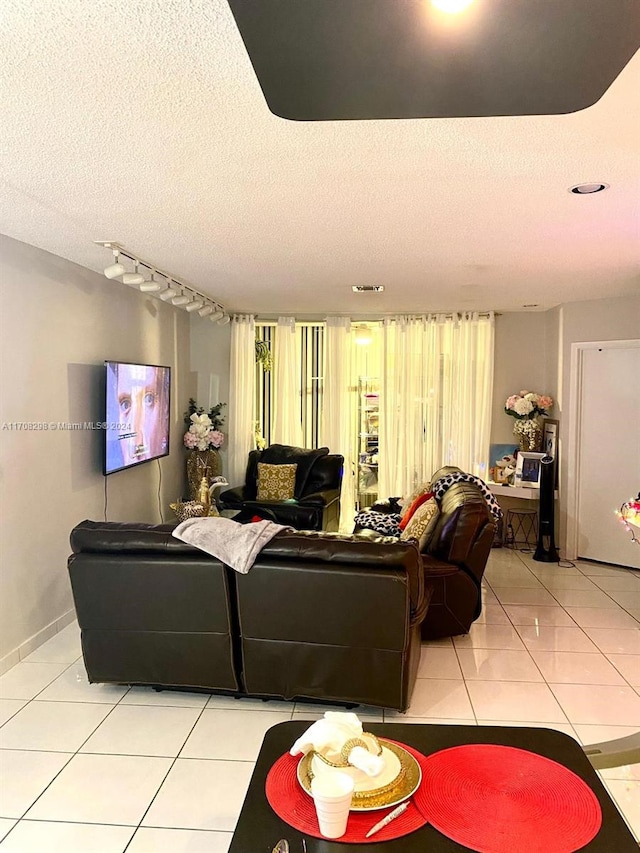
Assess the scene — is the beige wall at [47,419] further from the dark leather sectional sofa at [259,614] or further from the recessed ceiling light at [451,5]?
the recessed ceiling light at [451,5]

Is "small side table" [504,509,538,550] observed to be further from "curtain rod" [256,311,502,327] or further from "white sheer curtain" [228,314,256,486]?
"white sheer curtain" [228,314,256,486]

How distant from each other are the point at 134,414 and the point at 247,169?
290 centimetres

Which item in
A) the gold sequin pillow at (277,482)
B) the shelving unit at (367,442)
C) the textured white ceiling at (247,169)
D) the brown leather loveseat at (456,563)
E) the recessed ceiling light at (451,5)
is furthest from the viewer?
the shelving unit at (367,442)

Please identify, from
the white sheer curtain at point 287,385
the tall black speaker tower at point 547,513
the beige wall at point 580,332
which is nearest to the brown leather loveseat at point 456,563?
the tall black speaker tower at point 547,513

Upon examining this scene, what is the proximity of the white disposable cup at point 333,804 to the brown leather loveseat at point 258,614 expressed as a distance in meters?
1.43

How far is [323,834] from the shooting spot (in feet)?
4.98

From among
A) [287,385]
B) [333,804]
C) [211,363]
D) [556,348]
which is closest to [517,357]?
[556,348]

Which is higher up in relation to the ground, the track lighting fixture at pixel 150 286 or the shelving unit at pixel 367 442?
the track lighting fixture at pixel 150 286

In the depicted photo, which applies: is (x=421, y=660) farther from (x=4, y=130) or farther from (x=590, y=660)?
(x=4, y=130)

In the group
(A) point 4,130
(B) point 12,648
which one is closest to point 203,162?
(A) point 4,130

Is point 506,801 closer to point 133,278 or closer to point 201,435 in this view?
point 133,278

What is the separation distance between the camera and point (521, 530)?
672cm

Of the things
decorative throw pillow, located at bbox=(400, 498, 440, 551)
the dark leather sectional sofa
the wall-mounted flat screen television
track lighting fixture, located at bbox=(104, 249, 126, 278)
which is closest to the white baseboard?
the dark leather sectional sofa

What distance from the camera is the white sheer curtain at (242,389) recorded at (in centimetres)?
712
